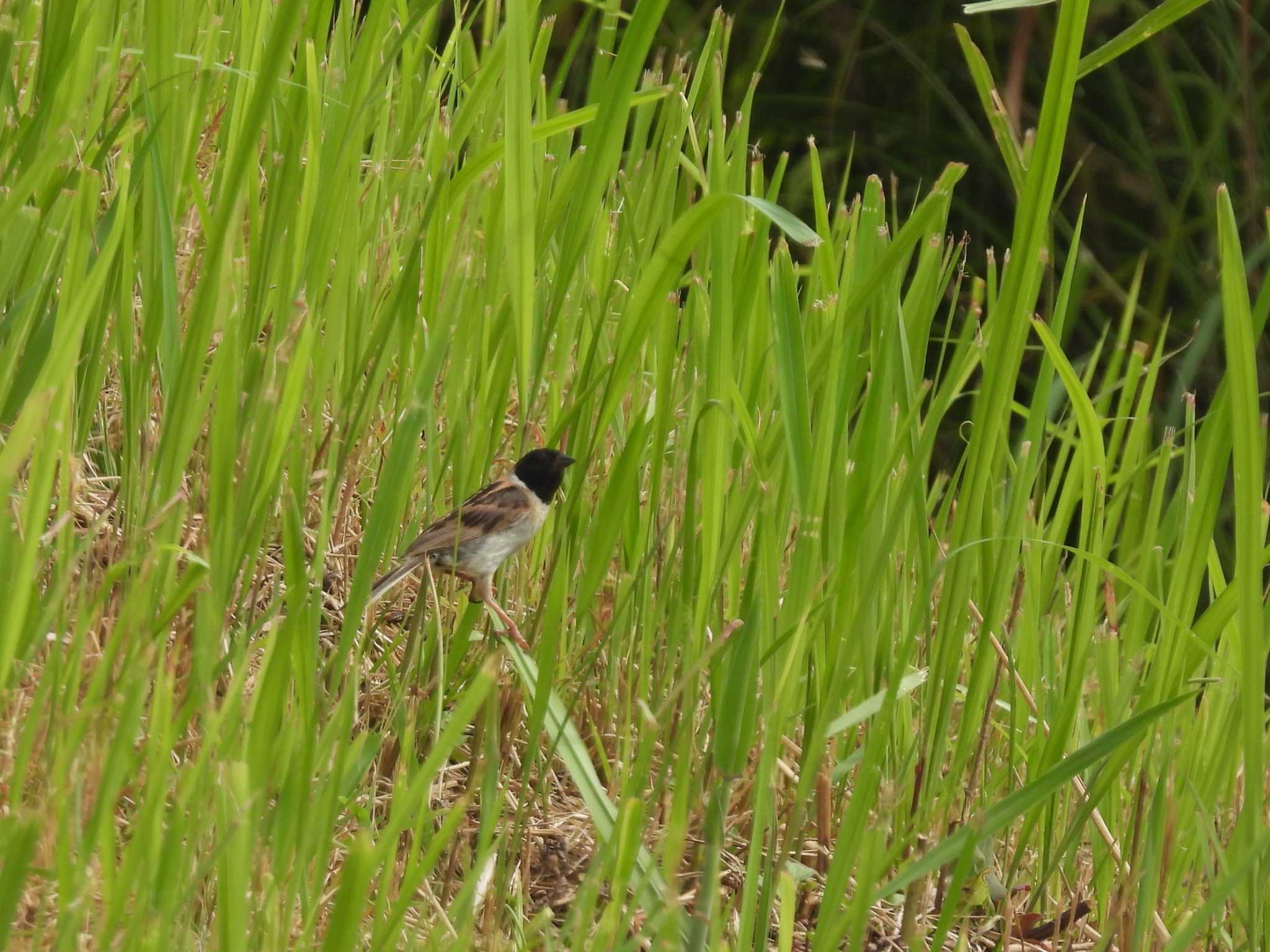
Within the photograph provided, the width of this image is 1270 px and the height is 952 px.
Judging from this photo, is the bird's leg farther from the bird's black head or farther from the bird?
the bird's black head

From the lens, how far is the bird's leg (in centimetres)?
197

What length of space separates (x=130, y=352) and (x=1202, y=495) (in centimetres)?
122

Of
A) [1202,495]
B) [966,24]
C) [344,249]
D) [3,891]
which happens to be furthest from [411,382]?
[966,24]

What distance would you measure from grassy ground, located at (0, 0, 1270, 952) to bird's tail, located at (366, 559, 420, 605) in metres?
0.04

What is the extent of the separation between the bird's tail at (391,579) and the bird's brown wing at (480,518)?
0.01 meters

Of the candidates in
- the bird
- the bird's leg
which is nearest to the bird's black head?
the bird

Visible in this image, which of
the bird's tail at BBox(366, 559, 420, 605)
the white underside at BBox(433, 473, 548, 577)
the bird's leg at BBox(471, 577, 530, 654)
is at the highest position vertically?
the white underside at BBox(433, 473, 548, 577)

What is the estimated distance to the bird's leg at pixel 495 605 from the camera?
197cm

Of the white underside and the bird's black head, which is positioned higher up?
the bird's black head

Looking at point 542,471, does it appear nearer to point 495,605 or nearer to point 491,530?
point 491,530

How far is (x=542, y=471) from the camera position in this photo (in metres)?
2.36

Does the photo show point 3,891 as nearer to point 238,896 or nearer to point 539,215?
point 238,896

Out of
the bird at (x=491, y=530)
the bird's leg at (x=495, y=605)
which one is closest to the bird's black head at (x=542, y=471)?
the bird at (x=491, y=530)

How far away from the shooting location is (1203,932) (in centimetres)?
204
